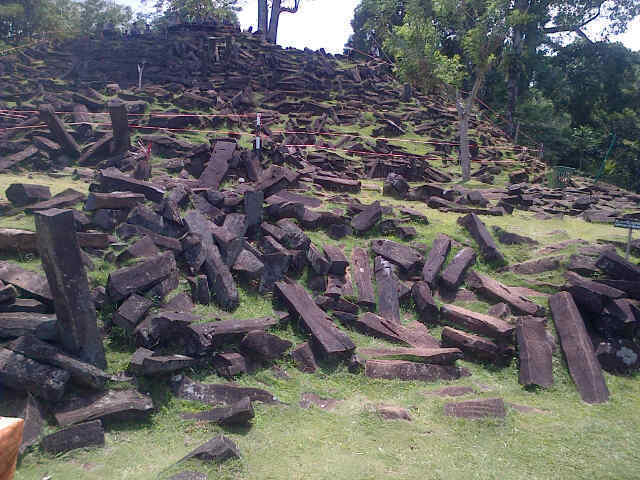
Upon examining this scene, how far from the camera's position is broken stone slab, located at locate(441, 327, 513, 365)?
5910 mm

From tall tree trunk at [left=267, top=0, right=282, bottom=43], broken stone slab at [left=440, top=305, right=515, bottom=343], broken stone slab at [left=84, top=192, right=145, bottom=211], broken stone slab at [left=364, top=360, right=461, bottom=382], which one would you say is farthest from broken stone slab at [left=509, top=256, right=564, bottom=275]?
tall tree trunk at [left=267, top=0, right=282, bottom=43]

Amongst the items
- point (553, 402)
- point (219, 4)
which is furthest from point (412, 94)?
point (553, 402)

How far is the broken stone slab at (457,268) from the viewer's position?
7363 millimetres

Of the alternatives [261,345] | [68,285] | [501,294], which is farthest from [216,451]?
[501,294]

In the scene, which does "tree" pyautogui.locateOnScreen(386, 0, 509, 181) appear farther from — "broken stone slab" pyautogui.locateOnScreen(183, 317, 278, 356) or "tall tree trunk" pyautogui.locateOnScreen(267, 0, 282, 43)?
"tall tree trunk" pyautogui.locateOnScreen(267, 0, 282, 43)

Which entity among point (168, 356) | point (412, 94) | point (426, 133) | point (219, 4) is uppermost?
point (219, 4)

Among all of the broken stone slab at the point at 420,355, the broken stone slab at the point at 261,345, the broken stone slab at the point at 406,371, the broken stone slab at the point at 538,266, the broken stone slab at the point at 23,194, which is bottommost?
the broken stone slab at the point at 406,371

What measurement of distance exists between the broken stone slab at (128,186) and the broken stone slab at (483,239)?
Result: 562cm

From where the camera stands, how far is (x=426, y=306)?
676cm

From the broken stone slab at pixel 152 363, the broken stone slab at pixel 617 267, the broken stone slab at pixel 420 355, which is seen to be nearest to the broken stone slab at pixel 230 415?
the broken stone slab at pixel 152 363

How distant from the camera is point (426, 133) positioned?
72.5 ft

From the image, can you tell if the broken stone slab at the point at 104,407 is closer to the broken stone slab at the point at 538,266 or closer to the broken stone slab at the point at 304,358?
the broken stone slab at the point at 304,358

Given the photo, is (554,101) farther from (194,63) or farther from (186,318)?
(186,318)

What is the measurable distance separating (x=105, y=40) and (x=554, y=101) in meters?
28.8
